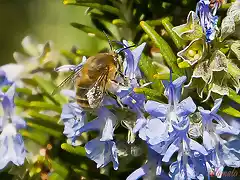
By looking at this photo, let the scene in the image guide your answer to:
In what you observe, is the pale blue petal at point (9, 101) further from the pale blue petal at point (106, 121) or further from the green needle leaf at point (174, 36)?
the green needle leaf at point (174, 36)

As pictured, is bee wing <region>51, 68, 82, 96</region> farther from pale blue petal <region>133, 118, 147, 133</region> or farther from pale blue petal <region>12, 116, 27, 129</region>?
pale blue petal <region>133, 118, 147, 133</region>

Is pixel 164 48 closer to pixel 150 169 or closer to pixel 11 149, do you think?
pixel 150 169

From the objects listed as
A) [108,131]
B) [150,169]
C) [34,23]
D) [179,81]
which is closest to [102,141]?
[108,131]

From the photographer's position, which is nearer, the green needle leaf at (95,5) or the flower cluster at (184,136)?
the flower cluster at (184,136)

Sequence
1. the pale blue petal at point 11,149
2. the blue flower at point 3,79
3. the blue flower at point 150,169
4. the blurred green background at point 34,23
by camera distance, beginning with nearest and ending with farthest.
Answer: the blue flower at point 150,169 → the pale blue petal at point 11,149 → the blue flower at point 3,79 → the blurred green background at point 34,23

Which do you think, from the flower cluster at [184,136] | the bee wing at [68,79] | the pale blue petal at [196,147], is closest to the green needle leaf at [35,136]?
the bee wing at [68,79]

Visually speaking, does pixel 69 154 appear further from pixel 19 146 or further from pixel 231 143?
pixel 231 143
